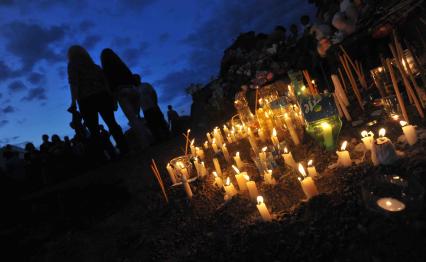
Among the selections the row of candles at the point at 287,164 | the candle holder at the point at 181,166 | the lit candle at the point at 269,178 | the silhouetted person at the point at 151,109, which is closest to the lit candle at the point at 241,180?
the row of candles at the point at 287,164

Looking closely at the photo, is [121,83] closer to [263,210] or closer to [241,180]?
[241,180]

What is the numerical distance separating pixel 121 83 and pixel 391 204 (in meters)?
8.59

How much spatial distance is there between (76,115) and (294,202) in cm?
764

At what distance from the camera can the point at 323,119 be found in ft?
17.5

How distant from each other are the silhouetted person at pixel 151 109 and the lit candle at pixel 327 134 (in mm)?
6369

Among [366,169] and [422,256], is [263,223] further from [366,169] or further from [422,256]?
[422,256]

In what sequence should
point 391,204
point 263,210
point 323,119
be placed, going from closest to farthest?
point 391,204 → point 263,210 → point 323,119

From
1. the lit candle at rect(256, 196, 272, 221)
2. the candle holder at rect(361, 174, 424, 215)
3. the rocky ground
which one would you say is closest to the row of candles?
the lit candle at rect(256, 196, 272, 221)

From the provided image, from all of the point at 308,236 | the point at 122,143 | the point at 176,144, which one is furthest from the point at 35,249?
the point at 308,236

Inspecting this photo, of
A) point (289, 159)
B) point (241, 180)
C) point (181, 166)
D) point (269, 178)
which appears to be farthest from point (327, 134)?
point (181, 166)

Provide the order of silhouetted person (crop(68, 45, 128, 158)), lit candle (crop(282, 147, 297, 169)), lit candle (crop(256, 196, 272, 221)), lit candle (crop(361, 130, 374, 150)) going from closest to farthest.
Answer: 1. lit candle (crop(256, 196, 272, 221))
2. lit candle (crop(361, 130, 374, 150))
3. lit candle (crop(282, 147, 297, 169))
4. silhouetted person (crop(68, 45, 128, 158))

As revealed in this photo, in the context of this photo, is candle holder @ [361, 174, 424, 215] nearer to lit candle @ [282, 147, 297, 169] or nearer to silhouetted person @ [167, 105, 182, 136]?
lit candle @ [282, 147, 297, 169]

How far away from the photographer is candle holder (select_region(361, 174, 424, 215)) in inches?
125

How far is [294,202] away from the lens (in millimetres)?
4477
